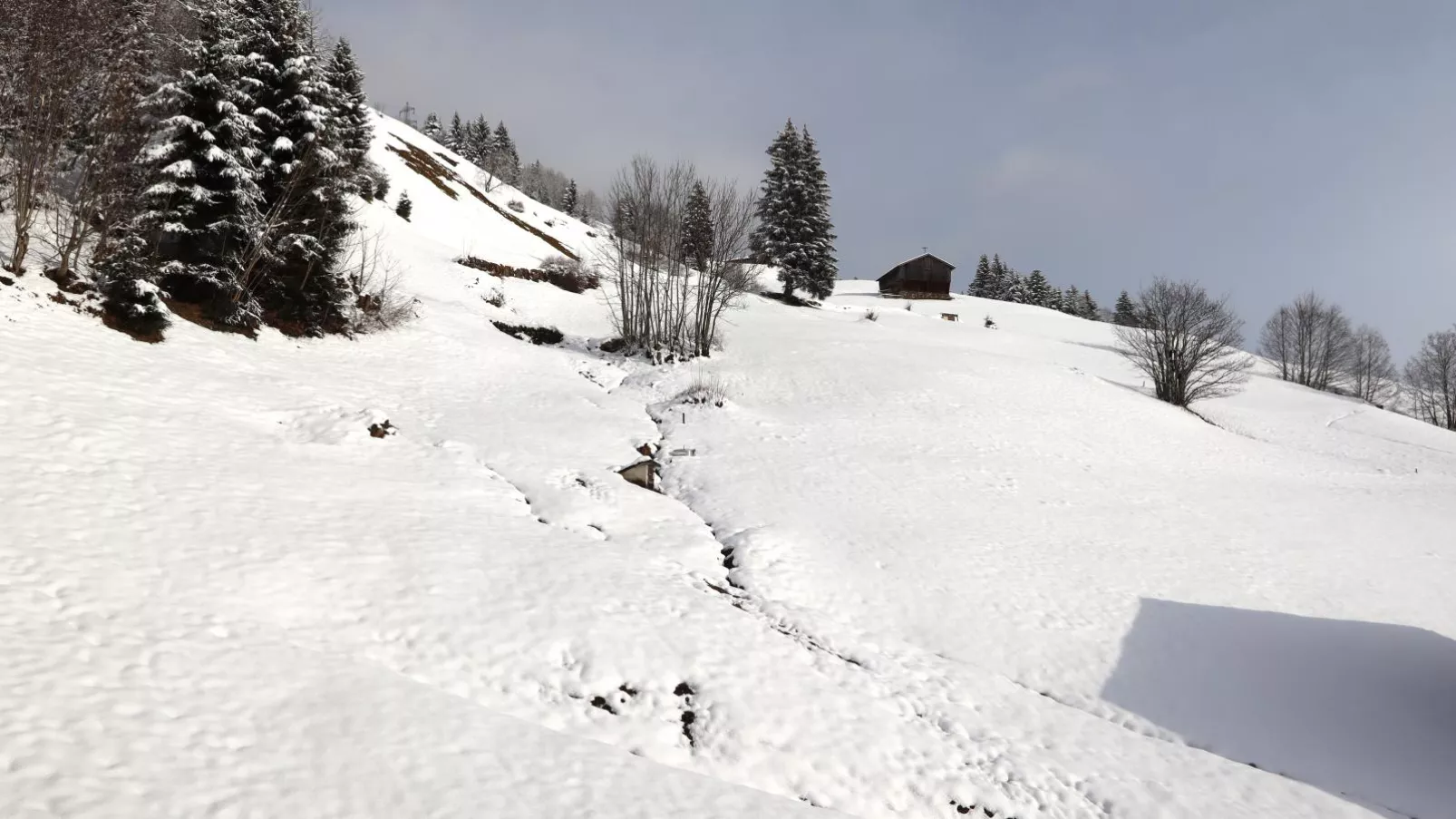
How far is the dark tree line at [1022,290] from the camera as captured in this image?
82500mm

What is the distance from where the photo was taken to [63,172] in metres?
15.4

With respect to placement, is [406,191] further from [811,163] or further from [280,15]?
[811,163]

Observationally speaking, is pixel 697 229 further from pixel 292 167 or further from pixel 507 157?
pixel 507 157

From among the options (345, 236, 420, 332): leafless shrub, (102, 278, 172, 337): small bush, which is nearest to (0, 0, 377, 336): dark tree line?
(102, 278, 172, 337): small bush

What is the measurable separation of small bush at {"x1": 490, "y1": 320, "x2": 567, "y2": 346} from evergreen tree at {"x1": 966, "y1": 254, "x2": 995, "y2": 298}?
70.2 meters

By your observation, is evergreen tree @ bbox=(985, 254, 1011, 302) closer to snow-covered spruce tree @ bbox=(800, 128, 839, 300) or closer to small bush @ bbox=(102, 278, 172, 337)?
snow-covered spruce tree @ bbox=(800, 128, 839, 300)

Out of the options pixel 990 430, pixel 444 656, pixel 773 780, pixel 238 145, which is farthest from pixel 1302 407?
pixel 238 145

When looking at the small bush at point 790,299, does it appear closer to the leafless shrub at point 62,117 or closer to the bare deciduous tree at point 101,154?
the bare deciduous tree at point 101,154

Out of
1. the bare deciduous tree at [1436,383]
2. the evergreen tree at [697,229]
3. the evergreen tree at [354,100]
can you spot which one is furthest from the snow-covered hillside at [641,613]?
the bare deciduous tree at [1436,383]

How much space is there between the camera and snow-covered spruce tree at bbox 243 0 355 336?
18.4 metres

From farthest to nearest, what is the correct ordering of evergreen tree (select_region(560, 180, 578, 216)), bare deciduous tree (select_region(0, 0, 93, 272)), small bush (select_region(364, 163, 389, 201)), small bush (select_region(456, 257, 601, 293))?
evergreen tree (select_region(560, 180, 578, 216)) < small bush (select_region(456, 257, 601, 293)) < small bush (select_region(364, 163, 389, 201)) < bare deciduous tree (select_region(0, 0, 93, 272))

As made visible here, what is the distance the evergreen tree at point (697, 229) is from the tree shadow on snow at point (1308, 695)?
74.5 ft

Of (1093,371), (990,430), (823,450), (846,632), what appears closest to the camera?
(846,632)

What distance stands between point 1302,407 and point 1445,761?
35.7 meters
